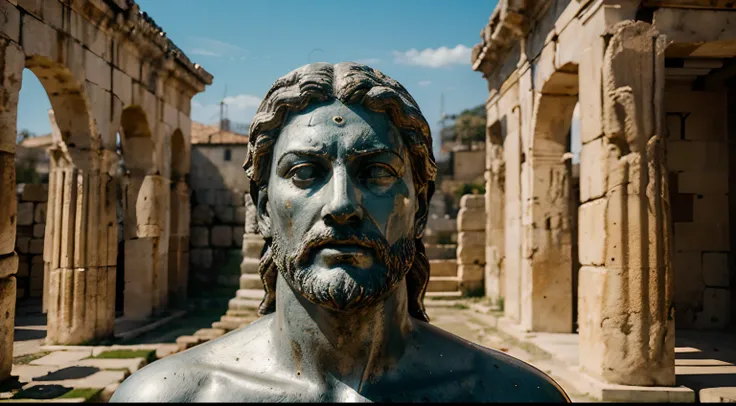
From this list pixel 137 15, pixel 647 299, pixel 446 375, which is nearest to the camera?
pixel 446 375

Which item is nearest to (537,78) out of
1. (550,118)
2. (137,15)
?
(550,118)

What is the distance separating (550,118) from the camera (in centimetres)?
944

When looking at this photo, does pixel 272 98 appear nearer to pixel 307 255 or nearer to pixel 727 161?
pixel 307 255

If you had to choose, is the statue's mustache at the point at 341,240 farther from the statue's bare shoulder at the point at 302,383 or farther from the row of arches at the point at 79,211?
the row of arches at the point at 79,211

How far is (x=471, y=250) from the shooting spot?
1384cm

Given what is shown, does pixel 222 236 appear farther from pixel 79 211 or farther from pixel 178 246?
pixel 79 211

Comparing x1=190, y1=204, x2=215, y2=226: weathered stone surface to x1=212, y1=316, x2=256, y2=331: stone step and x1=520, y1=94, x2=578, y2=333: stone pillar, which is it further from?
x1=520, y1=94, x2=578, y2=333: stone pillar

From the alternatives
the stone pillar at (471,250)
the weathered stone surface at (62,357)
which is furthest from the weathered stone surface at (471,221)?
the weathered stone surface at (62,357)

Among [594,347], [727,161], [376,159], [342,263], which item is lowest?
[594,347]

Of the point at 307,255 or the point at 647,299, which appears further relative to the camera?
the point at 647,299

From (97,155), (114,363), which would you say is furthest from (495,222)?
(114,363)

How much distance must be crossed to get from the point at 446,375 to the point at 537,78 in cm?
821

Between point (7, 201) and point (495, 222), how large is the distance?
9332mm

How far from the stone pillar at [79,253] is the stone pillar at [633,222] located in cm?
732
